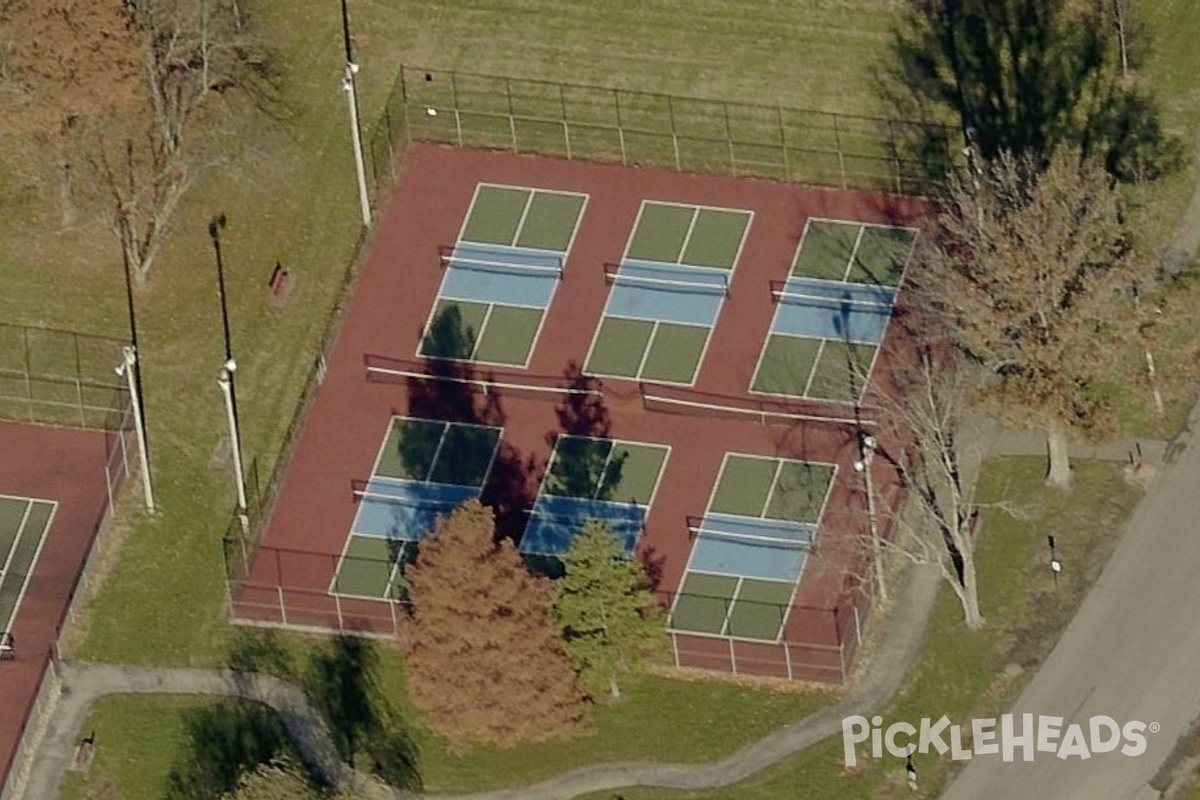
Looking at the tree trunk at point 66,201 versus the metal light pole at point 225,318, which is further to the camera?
the tree trunk at point 66,201

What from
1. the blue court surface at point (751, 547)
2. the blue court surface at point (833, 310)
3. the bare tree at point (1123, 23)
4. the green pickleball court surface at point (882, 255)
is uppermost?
the bare tree at point (1123, 23)

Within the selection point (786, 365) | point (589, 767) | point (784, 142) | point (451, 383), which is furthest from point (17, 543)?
point (784, 142)

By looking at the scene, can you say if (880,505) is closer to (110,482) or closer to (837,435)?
(837,435)

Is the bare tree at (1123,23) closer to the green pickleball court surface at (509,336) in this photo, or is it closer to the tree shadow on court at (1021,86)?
the tree shadow on court at (1021,86)

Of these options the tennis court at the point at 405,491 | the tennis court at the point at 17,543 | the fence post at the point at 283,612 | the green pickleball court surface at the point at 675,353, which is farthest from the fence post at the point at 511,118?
the tennis court at the point at 17,543

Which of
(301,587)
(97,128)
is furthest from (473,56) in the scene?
(301,587)

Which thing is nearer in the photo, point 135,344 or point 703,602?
point 703,602

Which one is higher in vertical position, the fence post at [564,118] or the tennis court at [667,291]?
the fence post at [564,118]

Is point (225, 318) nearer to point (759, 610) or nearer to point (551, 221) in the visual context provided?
point (551, 221)
